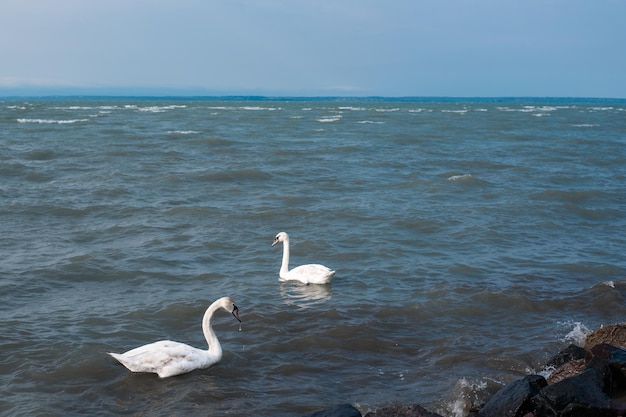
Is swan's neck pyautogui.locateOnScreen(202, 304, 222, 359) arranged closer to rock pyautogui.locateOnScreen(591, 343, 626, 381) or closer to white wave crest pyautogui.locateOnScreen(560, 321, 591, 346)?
rock pyautogui.locateOnScreen(591, 343, 626, 381)

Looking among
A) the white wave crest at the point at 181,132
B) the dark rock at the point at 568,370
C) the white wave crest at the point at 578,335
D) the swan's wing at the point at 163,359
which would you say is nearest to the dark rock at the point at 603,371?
the dark rock at the point at 568,370

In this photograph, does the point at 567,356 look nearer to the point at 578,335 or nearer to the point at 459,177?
the point at 578,335

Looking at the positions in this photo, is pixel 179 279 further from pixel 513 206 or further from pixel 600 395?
pixel 513 206

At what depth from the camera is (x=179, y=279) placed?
11.9 metres

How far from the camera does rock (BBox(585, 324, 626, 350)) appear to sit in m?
7.77

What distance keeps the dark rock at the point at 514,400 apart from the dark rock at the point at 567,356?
1.37 m

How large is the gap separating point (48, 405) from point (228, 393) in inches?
73.0

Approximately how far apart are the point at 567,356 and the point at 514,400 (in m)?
2.01

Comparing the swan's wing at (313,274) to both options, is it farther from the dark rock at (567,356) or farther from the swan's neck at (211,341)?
the dark rock at (567,356)

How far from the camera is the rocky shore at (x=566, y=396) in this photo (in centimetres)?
579

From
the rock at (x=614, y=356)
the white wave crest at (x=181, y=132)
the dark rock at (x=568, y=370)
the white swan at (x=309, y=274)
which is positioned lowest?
the white swan at (x=309, y=274)

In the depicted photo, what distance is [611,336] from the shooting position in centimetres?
784

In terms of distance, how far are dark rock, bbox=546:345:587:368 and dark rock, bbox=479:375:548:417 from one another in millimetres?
1374

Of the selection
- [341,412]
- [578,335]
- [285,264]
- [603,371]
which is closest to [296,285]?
[285,264]
